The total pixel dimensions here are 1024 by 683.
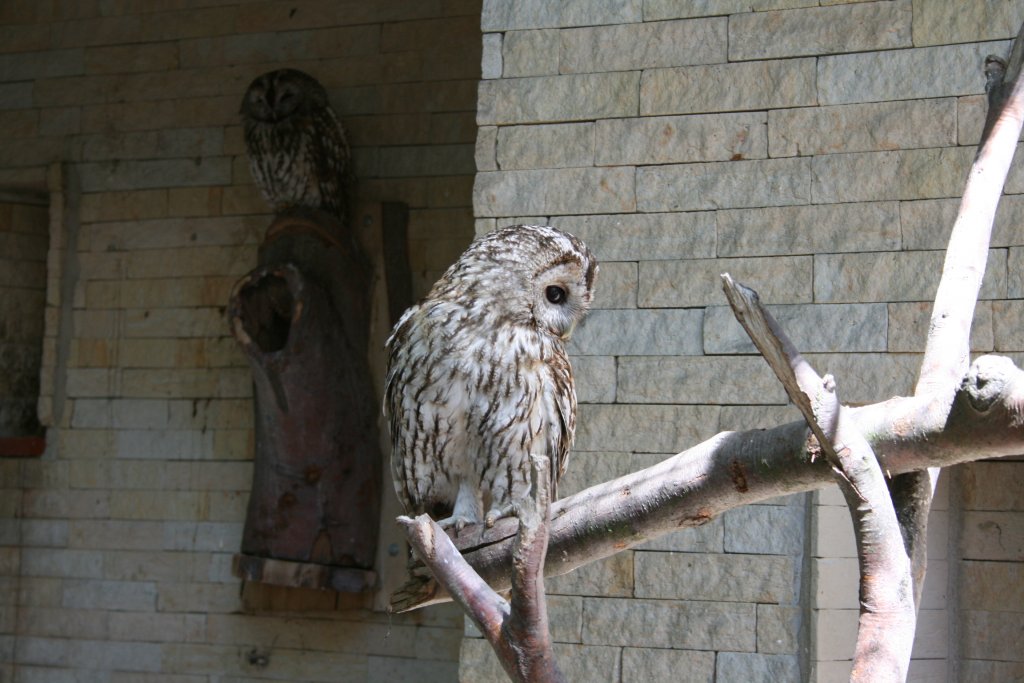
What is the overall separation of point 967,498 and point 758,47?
1182mm

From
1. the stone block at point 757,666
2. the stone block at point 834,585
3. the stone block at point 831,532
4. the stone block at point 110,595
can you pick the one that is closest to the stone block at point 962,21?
the stone block at point 831,532

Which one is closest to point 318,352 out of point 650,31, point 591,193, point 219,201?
point 219,201

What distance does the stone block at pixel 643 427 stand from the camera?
2959 millimetres

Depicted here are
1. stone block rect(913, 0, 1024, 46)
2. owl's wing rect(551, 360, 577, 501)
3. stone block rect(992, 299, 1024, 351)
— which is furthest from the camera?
stone block rect(913, 0, 1024, 46)

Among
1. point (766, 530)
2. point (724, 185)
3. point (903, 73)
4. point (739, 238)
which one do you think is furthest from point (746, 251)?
point (766, 530)

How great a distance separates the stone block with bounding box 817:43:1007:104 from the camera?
9.45 ft

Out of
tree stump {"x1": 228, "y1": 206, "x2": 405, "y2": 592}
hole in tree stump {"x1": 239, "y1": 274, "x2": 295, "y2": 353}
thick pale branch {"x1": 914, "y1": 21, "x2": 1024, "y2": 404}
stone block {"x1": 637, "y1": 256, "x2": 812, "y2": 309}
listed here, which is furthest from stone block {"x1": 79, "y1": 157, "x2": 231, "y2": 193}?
thick pale branch {"x1": 914, "y1": 21, "x2": 1024, "y2": 404}

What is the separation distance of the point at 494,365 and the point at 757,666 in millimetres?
1032

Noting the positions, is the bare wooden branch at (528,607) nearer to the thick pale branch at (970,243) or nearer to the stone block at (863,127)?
the thick pale branch at (970,243)

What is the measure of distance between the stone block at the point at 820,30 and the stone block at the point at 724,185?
0.27 metres

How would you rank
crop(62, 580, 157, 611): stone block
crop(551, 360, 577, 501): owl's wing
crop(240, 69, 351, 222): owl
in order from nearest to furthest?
crop(551, 360, 577, 501): owl's wing < crop(240, 69, 351, 222): owl < crop(62, 580, 157, 611): stone block

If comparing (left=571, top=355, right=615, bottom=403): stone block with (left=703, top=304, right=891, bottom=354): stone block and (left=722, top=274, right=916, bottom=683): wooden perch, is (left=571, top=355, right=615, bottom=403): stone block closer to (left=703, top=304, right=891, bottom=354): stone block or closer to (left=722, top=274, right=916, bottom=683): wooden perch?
(left=703, top=304, right=891, bottom=354): stone block

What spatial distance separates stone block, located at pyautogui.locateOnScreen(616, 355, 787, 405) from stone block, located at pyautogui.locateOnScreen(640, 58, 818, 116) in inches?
23.6

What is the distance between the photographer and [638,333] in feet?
9.94
